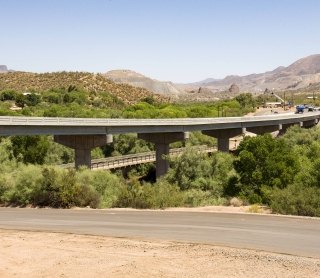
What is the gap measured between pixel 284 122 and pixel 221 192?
222 feet

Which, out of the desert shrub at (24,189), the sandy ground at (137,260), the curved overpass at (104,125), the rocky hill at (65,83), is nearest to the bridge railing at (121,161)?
the curved overpass at (104,125)

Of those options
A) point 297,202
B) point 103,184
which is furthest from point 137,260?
point 103,184

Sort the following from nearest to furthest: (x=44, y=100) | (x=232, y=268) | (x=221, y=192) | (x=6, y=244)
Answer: (x=232, y=268) → (x=6, y=244) → (x=221, y=192) → (x=44, y=100)

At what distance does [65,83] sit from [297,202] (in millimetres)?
160931

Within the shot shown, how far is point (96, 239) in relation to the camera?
70.8ft

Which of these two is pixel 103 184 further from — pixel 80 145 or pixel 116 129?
pixel 116 129

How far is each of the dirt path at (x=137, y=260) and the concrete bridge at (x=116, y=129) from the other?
28872 millimetres

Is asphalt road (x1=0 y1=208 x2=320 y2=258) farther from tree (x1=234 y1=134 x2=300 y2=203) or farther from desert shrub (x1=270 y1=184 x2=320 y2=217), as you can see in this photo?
tree (x1=234 y1=134 x2=300 y2=203)

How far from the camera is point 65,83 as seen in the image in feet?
590

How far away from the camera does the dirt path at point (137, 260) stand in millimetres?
16375

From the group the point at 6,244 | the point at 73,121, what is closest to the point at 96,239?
the point at 6,244

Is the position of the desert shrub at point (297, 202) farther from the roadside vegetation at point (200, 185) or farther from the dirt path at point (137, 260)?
the dirt path at point (137, 260)

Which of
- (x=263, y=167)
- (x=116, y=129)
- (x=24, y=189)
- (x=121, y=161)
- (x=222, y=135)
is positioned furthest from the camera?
(x=222, y=135)

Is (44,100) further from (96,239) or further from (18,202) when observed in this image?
(96,239)
